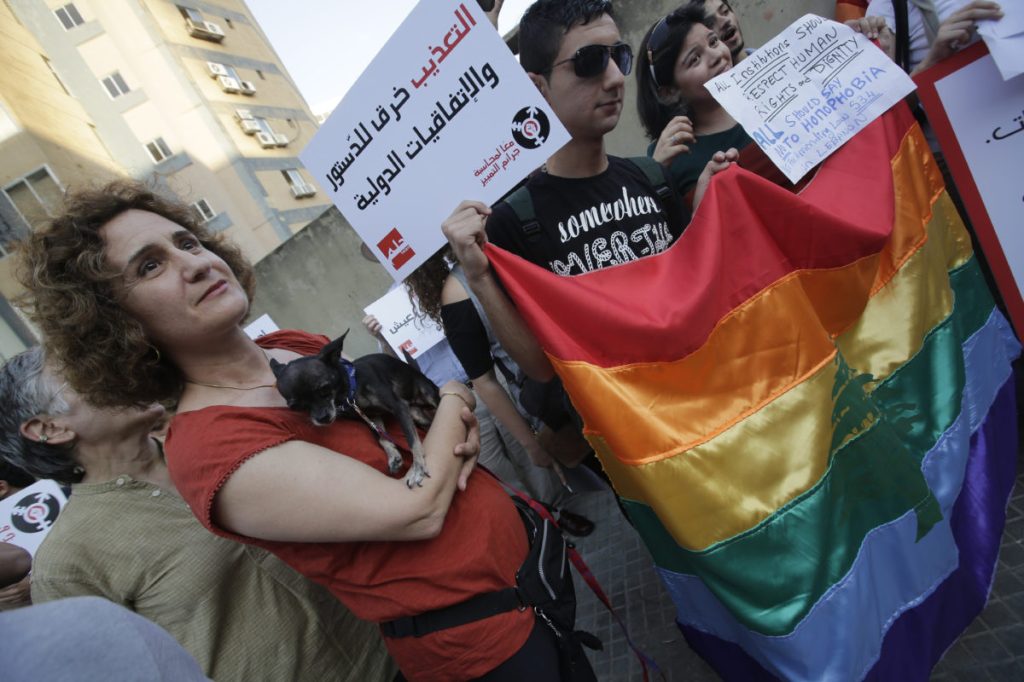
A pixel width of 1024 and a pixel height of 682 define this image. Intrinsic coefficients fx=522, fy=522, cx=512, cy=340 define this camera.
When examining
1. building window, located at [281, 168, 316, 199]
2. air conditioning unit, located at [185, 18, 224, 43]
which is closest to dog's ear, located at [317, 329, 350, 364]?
building window, located at [281, 168, 316, 199]

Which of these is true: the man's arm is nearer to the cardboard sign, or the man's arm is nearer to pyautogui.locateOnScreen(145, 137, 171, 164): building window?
the cardboard sign

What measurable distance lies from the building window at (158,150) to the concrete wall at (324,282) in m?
20.8

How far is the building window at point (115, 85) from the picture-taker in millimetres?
23297

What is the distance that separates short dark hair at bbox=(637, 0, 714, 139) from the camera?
2.31m

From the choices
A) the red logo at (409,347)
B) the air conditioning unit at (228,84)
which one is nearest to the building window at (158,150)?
the air conditioning unit at (228,84)

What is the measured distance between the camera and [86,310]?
4.27 feet

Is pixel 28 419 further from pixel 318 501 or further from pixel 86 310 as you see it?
pixel 318 501

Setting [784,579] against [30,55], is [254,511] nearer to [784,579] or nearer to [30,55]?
[784,579]

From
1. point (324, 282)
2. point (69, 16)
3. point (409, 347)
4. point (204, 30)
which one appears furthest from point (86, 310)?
point (69, 16)

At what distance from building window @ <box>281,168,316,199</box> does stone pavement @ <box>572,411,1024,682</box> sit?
26351 millimetres

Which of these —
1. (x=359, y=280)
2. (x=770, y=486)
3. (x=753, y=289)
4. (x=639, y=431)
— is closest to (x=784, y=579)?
(x=770, y=486)

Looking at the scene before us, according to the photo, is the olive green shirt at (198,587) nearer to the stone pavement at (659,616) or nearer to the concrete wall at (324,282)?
the stone pavement at (659,616)

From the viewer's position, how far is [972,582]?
6.17 ft

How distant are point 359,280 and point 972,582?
6607mm
